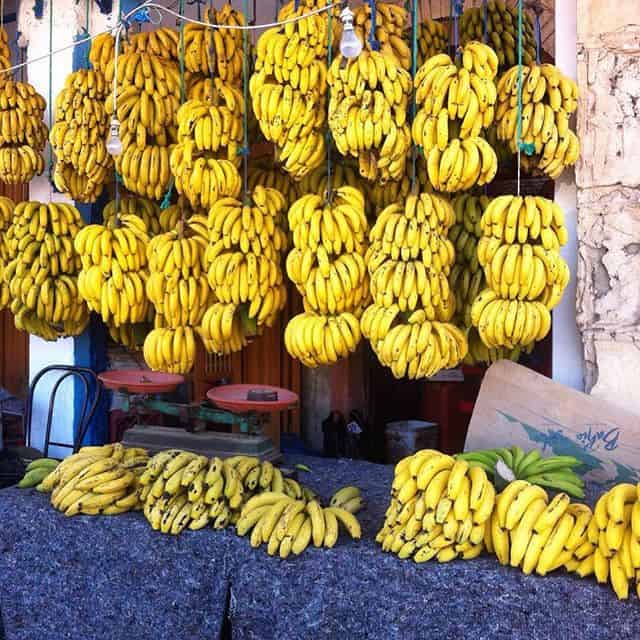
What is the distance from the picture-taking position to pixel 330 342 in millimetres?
2973

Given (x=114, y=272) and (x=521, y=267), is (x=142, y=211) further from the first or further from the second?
(x=521, y=267)

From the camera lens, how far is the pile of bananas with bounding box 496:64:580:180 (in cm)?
287

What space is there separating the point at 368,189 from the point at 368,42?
67cm

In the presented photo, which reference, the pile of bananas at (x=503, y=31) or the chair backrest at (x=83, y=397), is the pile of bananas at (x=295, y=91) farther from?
the chair backrest at (x=83, y=397)

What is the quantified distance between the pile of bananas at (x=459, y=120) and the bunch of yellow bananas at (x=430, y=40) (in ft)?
1.71

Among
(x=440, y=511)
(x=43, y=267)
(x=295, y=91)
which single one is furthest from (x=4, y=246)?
(x=440, y=511)

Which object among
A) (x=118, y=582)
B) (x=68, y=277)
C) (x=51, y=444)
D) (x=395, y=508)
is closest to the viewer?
(x=395, y=508)

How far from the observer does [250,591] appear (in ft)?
8.05

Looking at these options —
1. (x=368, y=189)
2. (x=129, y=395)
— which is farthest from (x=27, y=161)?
(x=368, y=189)

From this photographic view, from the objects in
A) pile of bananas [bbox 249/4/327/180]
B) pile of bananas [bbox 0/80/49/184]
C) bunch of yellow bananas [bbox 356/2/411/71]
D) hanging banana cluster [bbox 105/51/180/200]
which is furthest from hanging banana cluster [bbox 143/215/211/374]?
pile of bananas [bbox 0/80/49/184]

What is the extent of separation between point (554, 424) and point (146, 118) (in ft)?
7.90

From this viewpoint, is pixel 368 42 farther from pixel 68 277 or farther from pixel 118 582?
pixel 118 582

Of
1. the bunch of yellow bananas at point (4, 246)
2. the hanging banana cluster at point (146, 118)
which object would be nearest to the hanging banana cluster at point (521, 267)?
the hanging banana cluster at point (146, 118)

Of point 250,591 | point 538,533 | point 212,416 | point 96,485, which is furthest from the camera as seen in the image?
point 212,416
